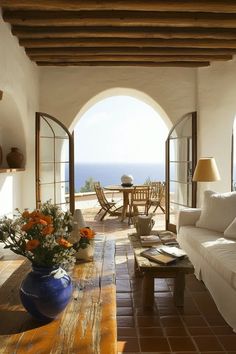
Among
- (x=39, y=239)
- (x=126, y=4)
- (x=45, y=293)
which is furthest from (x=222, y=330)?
A: (x=126, y=4)

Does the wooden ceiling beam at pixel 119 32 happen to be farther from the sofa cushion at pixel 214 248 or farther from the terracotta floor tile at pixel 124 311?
the terracotta floor tile at pixel 124 311

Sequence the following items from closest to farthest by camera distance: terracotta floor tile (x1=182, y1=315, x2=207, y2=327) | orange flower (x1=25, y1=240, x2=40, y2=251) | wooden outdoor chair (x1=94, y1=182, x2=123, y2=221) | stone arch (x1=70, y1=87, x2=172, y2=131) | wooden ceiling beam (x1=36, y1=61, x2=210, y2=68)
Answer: orange flower (x1=25, y1=240, x2=40, y2=251) < terracotta floor tile (x1=182, y1=315, x2=207, y2=327) < wooden ceiling beam (x1=36, y1=61, x2=210, y2=68) < stone arch (x1=70, y1=87, x2=172, y2=131) < wooden outdoor chair (x1=94, y1=182, x2=123, y2=221)

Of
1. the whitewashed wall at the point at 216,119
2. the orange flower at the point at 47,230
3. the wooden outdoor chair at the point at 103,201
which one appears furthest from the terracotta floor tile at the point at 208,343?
the wooden outdoor chair at the point at 103,201

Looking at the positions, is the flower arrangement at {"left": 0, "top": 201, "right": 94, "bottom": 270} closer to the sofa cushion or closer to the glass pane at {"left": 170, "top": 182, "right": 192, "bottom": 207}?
the sofa cushion

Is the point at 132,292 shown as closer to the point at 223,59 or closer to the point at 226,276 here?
the point at 226,276

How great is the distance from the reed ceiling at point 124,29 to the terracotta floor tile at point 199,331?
3.12m

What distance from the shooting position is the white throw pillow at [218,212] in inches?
154

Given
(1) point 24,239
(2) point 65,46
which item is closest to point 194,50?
(2) point 65,46

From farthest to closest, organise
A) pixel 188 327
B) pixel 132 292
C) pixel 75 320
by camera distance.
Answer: pixel 132 292 → pixel 188 327 → pixel 75 320

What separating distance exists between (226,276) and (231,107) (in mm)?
3959

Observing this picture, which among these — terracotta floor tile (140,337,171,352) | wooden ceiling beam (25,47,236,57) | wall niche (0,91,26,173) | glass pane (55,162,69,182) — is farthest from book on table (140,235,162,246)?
glass pane (55,162,69,182)

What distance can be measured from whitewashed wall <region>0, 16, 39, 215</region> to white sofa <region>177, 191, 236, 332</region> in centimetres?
259

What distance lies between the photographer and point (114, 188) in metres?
7.41

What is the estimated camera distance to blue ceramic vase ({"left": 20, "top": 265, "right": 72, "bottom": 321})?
158 centimetres
